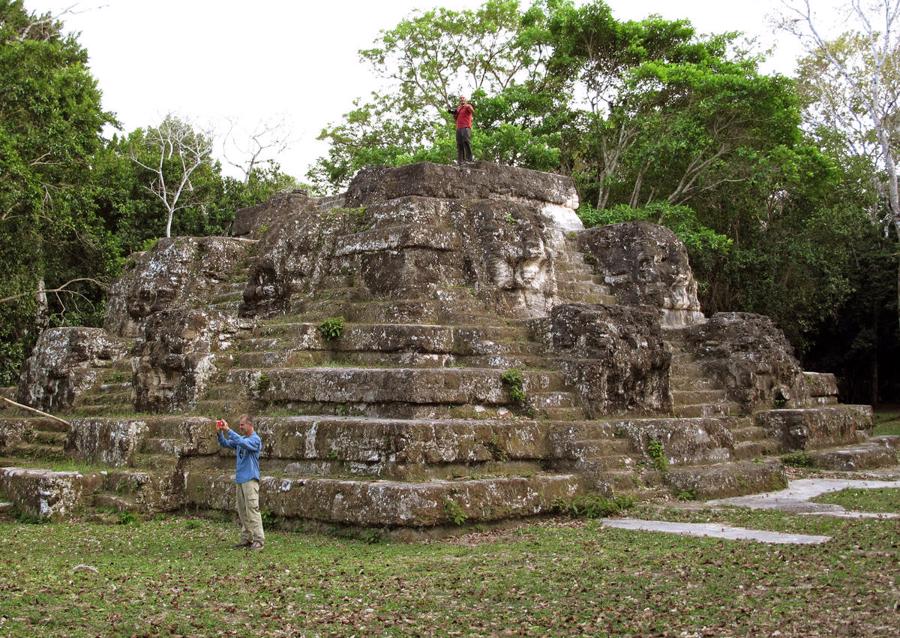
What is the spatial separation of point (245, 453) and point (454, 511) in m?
2.09

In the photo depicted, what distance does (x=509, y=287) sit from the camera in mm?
12703

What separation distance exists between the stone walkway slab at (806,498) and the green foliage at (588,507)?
1.34 meters

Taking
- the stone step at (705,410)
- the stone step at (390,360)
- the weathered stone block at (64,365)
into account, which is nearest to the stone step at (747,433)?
the stone step at (705,410)

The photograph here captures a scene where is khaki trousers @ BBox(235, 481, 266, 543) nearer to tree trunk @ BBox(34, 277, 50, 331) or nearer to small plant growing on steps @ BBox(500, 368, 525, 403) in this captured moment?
small plant growing on steps @ BBox(500, 368, 525, 403)

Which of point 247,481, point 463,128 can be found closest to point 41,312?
point 463,128

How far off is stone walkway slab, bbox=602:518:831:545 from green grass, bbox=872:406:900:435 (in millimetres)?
14405

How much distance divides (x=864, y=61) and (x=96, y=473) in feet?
89.5

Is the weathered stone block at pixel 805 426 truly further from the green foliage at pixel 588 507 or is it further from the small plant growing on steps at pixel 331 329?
the small plant growing on steps at pixel 331 329

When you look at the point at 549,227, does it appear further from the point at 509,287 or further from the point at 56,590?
the point at 56,590

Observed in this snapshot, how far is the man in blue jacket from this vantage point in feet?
28.7

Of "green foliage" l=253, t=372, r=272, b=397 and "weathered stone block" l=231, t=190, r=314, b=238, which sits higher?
"weathered stone block" l=231, t=190, r=314, b=238

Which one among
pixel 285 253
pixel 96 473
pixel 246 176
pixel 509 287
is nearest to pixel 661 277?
pixel 509 287

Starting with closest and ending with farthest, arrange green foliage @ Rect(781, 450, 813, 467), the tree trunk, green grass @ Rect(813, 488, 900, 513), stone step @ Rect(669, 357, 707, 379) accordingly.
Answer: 1. green grass @ Rect(813, 488, 900, 513)
2. green foliage @ Rect(781, 450, 813, 467)
3. stone step @ Rect(669, 357, 707, 379)
4. the tree trunk

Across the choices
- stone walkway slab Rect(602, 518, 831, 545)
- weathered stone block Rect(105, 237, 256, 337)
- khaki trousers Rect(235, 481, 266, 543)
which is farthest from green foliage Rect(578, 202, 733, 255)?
Answer: khaki trousers Rect(235, 481, 266, 543)
